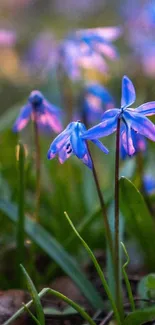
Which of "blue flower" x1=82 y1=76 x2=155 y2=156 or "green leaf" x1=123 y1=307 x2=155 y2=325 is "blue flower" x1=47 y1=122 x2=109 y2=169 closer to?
"blue flower" x1=82 y1=76 x2=155 y2=156

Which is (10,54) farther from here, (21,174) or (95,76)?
(21,174)

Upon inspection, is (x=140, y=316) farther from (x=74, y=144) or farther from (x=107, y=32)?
(x=107, y=32)

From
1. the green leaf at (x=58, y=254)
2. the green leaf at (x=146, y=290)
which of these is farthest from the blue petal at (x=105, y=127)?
the green leaf at (x=58, y=254)

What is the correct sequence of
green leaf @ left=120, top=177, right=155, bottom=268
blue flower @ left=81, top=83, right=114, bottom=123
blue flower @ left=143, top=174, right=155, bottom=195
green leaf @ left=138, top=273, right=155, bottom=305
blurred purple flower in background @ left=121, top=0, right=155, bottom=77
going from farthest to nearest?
blurred purple flower in background @ left=121, top=0, right=155, bottom=77 < blue flower @ left=81, top=83, right=114, bottom=123 < blue flower @ left=143, top=174, right=155, bottom=195 < green leaf @ left=120, top=177, right=155, bottom=268 < green leaf @ left=138, top=273, right=155, bottom=305

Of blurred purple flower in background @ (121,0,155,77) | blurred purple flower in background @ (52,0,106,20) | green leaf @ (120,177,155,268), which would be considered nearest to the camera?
green leaf @ (120,177,155,268)

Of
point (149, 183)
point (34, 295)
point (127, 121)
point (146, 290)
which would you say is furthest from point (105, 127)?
point (149, 183)

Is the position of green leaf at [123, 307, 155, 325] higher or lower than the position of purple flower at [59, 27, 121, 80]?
lower

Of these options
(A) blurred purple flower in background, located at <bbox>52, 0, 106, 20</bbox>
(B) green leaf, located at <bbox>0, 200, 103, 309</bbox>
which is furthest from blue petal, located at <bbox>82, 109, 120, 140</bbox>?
(A) blurred purple flower in background, located at <bbox>52, 0, 106, 20</bbox>
